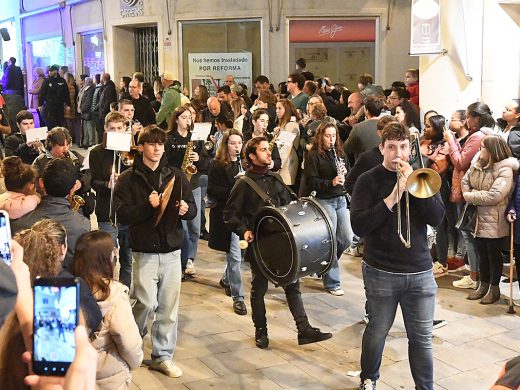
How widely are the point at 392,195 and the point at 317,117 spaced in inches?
160

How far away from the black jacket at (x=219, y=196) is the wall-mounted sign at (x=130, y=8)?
36.5ft

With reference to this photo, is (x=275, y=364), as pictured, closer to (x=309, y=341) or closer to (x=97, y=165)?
(x=309, y=341)

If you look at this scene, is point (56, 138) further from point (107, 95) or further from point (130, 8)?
point (130, 8)

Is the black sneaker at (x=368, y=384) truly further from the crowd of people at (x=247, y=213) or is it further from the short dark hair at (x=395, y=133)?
the short dark hair at (x=395, y=133)

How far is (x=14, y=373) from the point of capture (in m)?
2.47

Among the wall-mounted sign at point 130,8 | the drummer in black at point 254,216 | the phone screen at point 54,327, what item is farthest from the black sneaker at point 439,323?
the wall-mounted sign at point 130,8

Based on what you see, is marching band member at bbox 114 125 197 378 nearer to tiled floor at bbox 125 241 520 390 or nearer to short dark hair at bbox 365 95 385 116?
tiled floor at bbox 125 241 520 390

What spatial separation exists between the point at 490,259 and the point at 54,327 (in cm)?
548

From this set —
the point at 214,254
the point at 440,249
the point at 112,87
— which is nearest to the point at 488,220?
the point at 440,249

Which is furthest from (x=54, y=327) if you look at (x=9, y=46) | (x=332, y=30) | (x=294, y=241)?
(x=9, y=46)

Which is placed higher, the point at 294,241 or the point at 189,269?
the point at 294,241

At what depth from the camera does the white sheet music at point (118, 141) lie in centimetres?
612

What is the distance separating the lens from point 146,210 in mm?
5203

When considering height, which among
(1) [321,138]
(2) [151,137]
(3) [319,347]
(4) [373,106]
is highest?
(4) [373,106]
